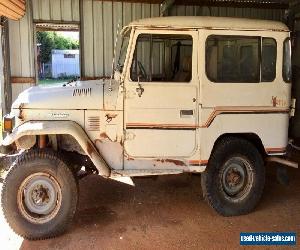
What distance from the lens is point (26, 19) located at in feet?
31.4

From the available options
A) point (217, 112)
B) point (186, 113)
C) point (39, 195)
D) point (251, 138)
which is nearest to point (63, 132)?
point (39, 195)

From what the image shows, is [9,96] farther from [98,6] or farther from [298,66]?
[298,66]

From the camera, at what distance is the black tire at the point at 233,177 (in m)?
4.81

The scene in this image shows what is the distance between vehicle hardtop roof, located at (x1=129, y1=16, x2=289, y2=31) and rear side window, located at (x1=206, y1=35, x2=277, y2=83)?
0.14 meters

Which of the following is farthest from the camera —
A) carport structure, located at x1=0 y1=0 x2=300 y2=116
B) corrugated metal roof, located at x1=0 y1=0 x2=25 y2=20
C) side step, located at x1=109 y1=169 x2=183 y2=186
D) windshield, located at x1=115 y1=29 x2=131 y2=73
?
carport structure, located at x1=0 y1=0 x2=300 y2=116

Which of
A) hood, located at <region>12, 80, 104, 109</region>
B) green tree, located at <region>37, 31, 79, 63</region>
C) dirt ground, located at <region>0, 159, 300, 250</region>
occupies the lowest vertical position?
dirt ground, located at <region>0, 159, 300, 250</region>

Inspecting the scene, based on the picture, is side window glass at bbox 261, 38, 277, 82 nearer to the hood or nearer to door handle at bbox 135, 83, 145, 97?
door handle at bbox 135, 83, 145, 97

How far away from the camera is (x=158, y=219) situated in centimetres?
484

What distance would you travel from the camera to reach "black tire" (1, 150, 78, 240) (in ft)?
13.9

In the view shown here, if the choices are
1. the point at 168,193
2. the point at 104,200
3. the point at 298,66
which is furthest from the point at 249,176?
the point at 298,66

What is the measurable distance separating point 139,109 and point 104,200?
1796 mm

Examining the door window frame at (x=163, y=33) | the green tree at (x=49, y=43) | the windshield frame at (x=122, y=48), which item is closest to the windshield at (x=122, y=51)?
the windshield frame at (x=122, y=48)

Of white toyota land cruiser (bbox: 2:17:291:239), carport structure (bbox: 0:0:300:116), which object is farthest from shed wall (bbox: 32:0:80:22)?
white toyota land cruiser (bbox: 2:17:291:239)

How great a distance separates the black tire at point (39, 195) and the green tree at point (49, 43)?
2720 cm
